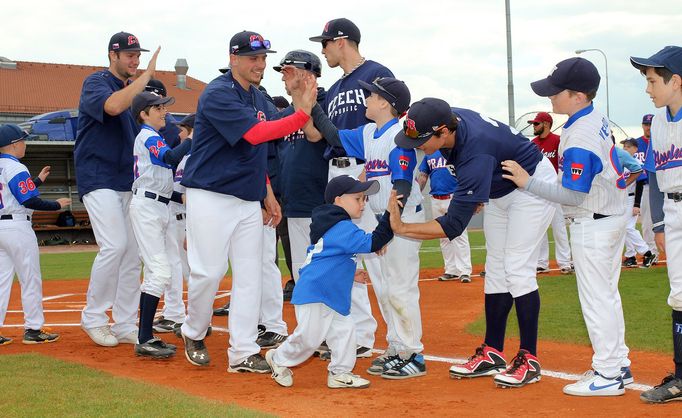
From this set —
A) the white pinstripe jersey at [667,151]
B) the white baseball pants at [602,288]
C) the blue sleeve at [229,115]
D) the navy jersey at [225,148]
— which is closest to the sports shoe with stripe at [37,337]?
the navy jersey at [225,148]

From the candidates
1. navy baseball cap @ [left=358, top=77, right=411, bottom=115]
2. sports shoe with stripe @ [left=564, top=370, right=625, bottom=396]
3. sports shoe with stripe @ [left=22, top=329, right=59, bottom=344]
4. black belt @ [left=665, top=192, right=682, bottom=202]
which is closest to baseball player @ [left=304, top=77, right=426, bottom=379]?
navy baseball cap @ [left=358, top=77, right=411, bottom=115]

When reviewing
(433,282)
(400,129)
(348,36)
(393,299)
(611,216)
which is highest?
(348,36)

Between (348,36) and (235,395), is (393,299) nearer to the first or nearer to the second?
(235,395)

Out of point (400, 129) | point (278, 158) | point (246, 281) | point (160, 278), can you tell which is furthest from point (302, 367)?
point (278, 158)

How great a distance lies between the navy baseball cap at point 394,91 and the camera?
6414mm

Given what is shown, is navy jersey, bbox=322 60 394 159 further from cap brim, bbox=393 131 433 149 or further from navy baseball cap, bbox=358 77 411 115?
cap brim, bbox=393 131 433 149

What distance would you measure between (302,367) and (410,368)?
1.08m

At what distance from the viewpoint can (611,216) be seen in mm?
5594

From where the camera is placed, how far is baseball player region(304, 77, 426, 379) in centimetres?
630

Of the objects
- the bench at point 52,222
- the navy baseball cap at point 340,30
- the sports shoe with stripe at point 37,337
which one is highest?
the navy baseball cap at point 340,30

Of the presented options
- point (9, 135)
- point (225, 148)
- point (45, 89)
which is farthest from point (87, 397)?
point (45, 89)

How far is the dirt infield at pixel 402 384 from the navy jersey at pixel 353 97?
210 cm

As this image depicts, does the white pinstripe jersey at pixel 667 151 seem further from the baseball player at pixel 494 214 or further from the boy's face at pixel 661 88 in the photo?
the baseball player at pixel 494 214

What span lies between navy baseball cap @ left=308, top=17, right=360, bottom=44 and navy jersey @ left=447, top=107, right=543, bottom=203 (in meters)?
1.51
